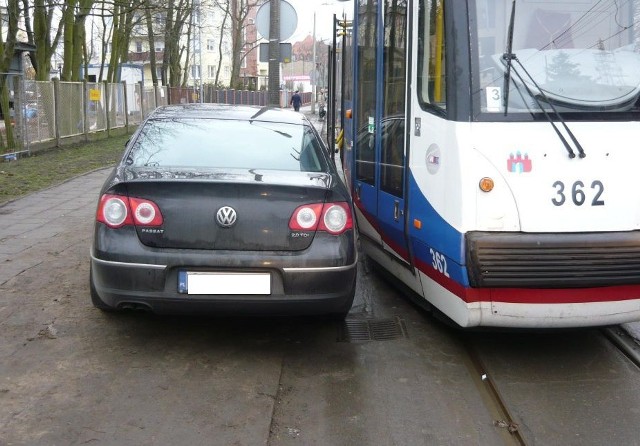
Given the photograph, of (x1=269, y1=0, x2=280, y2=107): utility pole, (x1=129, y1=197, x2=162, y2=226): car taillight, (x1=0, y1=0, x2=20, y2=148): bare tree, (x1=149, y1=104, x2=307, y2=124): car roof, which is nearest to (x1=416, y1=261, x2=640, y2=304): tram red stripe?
(x1=129, y1=197, x2=162, y2=226): car taillight

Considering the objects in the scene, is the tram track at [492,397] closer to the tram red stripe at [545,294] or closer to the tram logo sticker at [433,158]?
the tram red stripe at [545,294]

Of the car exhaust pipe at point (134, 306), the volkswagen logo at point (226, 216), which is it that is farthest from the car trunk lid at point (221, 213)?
the car exhaust pipe at point (134, 306)

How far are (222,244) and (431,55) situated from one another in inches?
69.9

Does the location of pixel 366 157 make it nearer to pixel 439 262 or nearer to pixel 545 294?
pixel 439 262

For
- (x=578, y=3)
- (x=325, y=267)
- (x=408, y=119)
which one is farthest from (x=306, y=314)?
(x=578, y=3)

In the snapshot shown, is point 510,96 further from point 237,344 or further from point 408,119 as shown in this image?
point 237,344

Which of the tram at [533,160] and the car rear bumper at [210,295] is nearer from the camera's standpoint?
the tram at [533,160]

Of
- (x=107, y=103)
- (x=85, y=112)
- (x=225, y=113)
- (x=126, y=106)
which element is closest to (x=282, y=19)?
(x=225, y=113)

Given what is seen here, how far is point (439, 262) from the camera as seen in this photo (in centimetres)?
450

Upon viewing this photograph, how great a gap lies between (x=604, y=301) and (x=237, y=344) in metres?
2.39

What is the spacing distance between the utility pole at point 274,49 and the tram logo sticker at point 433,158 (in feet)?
26.1

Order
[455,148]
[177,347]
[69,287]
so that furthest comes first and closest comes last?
1. [69,287]
2. [177,347]
3. [455,148]

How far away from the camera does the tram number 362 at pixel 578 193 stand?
13.6 ft

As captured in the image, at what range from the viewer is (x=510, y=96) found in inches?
167
